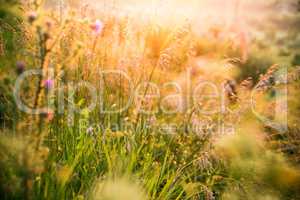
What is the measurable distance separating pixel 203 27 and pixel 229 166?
367 cm

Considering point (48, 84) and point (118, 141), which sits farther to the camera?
point (118, 141)

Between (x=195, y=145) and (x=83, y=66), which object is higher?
(x=83, y=66)

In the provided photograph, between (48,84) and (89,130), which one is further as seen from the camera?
(89,130)

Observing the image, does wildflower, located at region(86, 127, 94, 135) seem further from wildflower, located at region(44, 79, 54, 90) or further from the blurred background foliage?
wildflower, located at region(44, 79, 54, 90)

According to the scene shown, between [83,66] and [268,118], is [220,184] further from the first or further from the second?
[83,66]

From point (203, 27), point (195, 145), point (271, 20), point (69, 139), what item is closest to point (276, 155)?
point (195, 145)


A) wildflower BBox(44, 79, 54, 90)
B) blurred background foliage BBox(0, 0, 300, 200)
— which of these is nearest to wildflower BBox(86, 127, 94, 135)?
blurred background foliage BBox(0, 0, 300, 200)

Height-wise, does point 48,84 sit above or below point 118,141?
above

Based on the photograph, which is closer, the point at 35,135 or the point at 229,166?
the point at 35,135

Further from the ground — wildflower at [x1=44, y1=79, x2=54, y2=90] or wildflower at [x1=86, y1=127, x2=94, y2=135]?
wildflower at [x1=44, y1=79, x2=54, y2=90]

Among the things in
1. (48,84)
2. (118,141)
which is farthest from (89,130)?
(48,84)

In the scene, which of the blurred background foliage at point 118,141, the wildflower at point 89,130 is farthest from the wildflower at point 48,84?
the wildflower at point 89,130

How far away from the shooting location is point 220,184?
256cm

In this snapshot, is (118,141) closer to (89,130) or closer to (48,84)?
(89,130)
